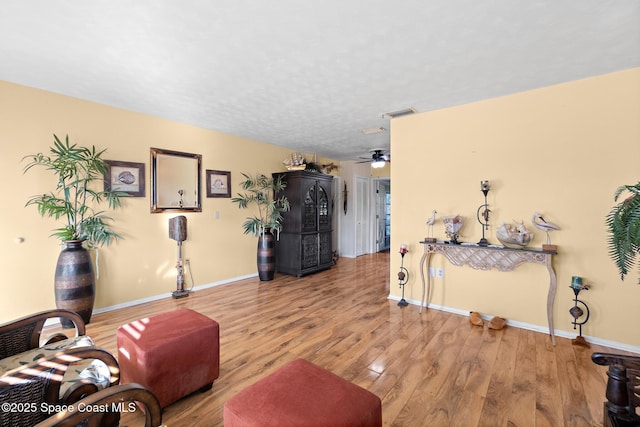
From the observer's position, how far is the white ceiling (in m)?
1.74

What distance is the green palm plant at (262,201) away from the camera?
4.84m

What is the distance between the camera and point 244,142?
4.97m

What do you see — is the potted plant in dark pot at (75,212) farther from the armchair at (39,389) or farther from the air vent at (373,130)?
the air vent at (373,130)

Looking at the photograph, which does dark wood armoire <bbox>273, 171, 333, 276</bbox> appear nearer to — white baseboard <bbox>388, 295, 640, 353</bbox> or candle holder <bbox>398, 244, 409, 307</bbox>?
candle holder <bbox>398, 244, 409, 307</bbox>

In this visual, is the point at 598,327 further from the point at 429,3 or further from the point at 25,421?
the point at 25,421

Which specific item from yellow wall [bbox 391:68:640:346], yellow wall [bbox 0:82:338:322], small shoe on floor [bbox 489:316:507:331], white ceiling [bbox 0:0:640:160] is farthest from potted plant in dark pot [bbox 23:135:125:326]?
small shoe on floor [bbox 489:316:507:331]

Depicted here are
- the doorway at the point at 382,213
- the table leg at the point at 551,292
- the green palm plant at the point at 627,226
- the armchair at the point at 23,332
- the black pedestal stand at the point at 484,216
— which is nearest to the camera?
the green palm plant at the point at 627,226

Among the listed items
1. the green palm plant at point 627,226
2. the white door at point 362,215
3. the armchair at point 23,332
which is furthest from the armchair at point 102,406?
the white door at point 362,215

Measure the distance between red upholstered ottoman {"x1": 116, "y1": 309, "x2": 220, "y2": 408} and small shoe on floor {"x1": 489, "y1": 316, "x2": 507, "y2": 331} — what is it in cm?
276

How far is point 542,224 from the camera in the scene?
276cm

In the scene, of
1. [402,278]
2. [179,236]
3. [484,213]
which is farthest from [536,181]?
[179,236]

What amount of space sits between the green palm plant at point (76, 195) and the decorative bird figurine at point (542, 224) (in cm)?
478

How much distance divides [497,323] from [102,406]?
10.9ft

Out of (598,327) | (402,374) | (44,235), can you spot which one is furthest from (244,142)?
(598,327)
